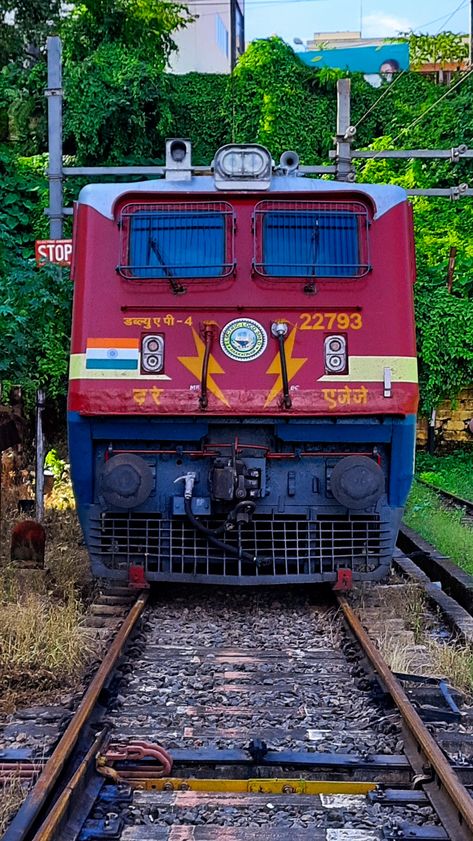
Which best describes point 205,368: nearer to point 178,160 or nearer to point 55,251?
point 178,160

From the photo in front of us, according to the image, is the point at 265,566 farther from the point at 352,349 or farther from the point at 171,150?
the point at 171,150

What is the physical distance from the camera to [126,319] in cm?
744

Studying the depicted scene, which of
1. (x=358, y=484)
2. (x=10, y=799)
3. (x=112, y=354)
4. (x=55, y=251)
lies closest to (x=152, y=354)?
(x=112, y=354)

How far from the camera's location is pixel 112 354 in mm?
7359

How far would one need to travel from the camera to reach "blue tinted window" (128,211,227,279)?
7512 mm

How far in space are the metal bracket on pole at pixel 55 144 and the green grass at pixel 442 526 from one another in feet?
20.9

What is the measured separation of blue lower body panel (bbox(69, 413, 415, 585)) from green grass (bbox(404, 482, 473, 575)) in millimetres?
2184

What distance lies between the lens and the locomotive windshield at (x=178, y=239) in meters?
7.51

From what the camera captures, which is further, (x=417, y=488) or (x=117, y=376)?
(x=417, y=488)

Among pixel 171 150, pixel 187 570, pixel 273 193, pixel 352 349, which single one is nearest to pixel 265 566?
pixel 187 570

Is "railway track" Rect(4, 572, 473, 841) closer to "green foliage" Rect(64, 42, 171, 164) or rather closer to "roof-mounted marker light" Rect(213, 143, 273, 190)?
"roof-mounted marker light" Rect(213, 143, 273, 190)

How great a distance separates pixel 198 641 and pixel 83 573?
97.0 inches

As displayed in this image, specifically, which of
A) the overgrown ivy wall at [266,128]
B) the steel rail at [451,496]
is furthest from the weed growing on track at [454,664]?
the overgrown ivy wall at [266,128]

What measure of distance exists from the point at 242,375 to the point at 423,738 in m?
3.51
